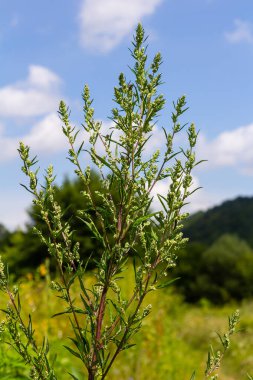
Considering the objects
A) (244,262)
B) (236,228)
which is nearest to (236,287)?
(244,262)

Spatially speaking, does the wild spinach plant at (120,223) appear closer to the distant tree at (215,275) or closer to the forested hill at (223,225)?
the distant tree at (215,275)

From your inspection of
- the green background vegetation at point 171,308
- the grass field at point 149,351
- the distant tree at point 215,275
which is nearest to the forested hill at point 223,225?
the green background vegetation at point 171,308

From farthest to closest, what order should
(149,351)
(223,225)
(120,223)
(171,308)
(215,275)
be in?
(223,225) < (215,275) < (171,308) < (149,351) < (120,223)

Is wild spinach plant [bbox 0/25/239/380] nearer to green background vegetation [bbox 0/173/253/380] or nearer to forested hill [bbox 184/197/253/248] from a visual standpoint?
green background vegetation [bbox 0/173/253/380]

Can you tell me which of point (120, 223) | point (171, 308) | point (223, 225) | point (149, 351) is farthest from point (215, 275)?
point (223, 225)

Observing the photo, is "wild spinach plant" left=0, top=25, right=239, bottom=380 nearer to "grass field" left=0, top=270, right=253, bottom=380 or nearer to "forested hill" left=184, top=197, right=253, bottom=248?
"grass field" left=0, top=270, right=253, bottom=380

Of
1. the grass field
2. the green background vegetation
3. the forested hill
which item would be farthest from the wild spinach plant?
the forested hill

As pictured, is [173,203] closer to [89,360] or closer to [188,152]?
[188,152]

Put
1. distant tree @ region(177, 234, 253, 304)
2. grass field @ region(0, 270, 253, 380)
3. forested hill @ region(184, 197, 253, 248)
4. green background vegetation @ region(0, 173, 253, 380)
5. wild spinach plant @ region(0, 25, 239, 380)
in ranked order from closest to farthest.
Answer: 1. wild spinach plant @ region(0, 25, 239, 380)
2. green background vegetation @ region(0, 173, 253, 380)
3. grass field @ region(0, 270, 253, 380)
4. distant tree @ region(177, 234, 253, 304)
5. forested hill @ region(184, 197, 253, 248)

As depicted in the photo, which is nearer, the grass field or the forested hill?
the grass field

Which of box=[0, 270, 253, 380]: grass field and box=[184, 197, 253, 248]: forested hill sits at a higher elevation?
box=[184, 197, 253, 248]: forested hill

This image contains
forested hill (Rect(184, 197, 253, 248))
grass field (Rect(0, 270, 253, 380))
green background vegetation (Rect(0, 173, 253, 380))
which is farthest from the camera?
forested hill (Rect(184, 197, 253, 248))

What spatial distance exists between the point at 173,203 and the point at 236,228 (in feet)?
335

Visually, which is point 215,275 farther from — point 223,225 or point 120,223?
point 223,225
